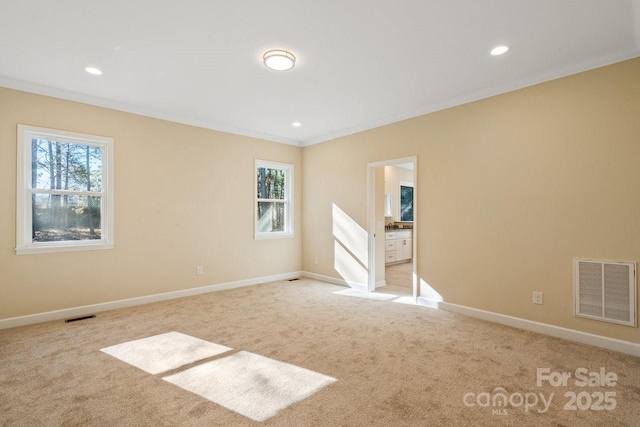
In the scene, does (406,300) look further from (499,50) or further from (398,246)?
(398,246)

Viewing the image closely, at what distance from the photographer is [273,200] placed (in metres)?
5.87

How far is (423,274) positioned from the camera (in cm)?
423

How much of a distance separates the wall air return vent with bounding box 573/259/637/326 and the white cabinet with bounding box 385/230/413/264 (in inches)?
175

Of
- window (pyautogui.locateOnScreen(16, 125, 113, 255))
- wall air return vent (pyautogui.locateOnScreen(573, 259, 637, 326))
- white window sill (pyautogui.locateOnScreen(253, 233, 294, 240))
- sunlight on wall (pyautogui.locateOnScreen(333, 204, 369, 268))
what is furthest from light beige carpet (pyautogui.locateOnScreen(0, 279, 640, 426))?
white window sill (pyautogui.locateOnScreen(253, 233, 294, 240))

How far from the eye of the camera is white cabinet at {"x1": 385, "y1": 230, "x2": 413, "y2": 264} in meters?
7.41

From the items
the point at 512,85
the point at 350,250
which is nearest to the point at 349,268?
the point at 350,250


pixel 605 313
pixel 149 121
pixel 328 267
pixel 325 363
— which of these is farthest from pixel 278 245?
pixel 605 313

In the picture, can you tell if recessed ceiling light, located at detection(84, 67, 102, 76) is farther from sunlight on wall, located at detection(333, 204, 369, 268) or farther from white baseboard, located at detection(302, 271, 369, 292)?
white baseboard, located at detection(302, 271, 369, 292)

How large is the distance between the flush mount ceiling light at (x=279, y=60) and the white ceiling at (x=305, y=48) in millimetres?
82

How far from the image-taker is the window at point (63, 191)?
11.4 feet

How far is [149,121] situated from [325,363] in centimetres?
405

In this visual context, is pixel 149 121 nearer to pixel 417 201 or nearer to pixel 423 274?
pixel 417 201

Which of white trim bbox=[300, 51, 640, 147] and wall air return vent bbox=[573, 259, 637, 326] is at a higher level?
white trim bbox=[300, 51, 640, 147]

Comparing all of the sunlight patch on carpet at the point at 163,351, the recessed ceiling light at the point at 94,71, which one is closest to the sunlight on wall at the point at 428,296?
the sunlight patch on carpet at the point at 163,351
